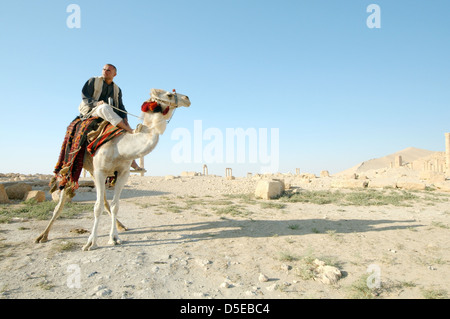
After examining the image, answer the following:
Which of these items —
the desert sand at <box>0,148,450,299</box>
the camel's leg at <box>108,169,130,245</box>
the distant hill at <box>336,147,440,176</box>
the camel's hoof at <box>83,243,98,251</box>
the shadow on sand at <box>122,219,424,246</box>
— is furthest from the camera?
the distant hill at <box>336,147,440,176</box>

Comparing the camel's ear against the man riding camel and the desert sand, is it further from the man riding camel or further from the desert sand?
the desert sand

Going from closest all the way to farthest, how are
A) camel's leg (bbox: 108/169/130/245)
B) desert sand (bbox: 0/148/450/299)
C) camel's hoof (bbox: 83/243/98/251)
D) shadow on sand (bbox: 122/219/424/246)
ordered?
desert sand (bbox: 0/148/450/299) < camel's hoof (bbox: 83/243/98/251) < camel's leg (bbox: 108/169/130/245) < shadow on sand (bbox: 122/219/424/246)

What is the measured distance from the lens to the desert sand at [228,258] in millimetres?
3062

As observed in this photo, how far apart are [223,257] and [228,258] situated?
89mm

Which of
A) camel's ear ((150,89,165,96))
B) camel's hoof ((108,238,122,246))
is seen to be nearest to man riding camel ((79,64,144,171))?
camel's ear ((150,89,165,96))

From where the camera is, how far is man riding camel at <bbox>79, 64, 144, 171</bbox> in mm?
4684

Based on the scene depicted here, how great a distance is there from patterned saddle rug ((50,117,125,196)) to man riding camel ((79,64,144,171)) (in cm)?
18

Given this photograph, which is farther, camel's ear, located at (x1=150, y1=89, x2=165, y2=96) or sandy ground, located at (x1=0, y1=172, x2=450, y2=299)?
camel's ear, located at (x1=150, y1=89, x2=165, y2=96)

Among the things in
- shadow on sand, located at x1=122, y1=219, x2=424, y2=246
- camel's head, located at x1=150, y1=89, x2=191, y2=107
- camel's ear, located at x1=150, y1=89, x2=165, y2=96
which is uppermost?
camel's ear, located at x1=150, y1=89, x2=165, y2=96

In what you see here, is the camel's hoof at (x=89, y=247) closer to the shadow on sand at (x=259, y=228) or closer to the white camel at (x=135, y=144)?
the white camel at (x=135, y=144)

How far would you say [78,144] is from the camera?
485cm

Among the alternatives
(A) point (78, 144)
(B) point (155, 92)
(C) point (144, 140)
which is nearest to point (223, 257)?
(C) point (144, 140)

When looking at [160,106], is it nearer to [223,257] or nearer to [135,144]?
[135,144]
